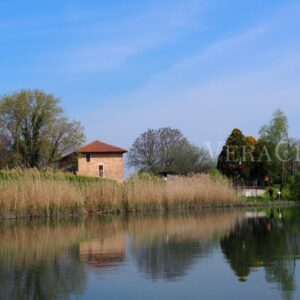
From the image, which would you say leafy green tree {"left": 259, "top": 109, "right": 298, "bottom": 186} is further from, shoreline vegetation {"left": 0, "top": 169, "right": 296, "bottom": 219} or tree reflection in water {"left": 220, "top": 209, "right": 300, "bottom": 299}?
tree reflection in water {"left": 220, "top": 209, "right": 300, "bottom": 299}

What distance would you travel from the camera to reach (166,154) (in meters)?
66.9

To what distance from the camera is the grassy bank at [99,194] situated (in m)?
23.8

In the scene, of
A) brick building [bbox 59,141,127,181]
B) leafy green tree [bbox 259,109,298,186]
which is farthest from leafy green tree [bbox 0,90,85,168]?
leafy green tree [bbox 259,109,298,186]

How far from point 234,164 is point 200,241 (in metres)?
41.5

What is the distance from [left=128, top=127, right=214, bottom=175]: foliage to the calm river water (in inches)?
1770

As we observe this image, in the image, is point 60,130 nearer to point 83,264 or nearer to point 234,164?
point 234,164

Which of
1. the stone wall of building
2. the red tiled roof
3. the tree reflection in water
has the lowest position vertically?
the tree reflection in water

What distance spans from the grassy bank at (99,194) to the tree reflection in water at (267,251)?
352 inches

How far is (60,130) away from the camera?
52938mm

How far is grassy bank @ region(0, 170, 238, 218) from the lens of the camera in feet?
78.0

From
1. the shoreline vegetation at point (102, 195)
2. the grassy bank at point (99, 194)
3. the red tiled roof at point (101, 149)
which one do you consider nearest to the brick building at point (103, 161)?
the red tiled roof at point (101, 149)

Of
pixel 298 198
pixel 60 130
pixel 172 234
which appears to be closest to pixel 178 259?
pixel 172 234

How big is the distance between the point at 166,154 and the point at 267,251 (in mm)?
54413

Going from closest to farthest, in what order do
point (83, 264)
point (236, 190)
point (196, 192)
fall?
point (83, 264) < point (196, 192) < point (236, 190)
